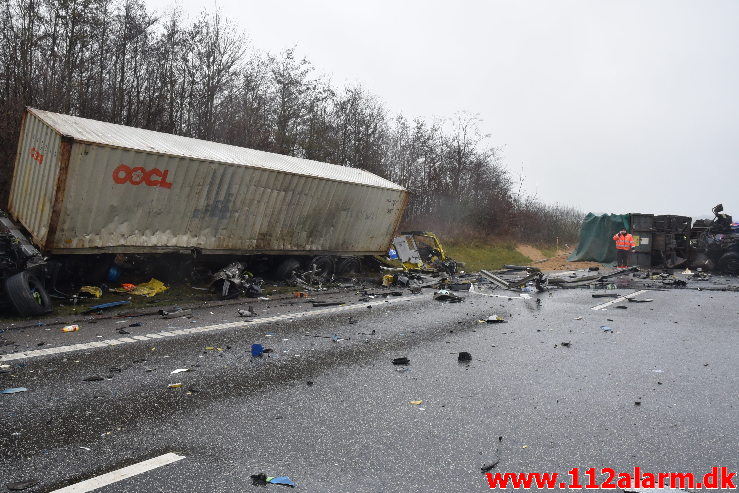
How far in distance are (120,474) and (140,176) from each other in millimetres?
7320

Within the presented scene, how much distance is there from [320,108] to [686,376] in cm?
1888

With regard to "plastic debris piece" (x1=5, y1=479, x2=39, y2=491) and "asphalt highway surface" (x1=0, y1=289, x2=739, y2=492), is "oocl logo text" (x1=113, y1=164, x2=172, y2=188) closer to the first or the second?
"asphalt highway surface" (x1=0, y1=289, x2=739, y2=492)

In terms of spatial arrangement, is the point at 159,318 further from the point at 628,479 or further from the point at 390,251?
the point at 390,251

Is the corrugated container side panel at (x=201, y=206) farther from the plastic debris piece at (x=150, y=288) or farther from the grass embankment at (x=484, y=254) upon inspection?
the grass embankment at (x=484, y=254)

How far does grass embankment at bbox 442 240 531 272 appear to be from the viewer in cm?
2046

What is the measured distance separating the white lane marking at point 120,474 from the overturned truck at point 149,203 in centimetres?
550

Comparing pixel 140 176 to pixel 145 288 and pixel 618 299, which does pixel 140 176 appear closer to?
pixel 145 288

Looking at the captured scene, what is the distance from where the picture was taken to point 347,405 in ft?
13.0

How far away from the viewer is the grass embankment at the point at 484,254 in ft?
67.1

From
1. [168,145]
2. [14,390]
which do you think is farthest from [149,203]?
[14,390]

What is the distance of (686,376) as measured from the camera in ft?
16.8

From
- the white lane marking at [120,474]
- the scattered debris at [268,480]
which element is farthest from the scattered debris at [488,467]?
the white lane marking at [120,474]

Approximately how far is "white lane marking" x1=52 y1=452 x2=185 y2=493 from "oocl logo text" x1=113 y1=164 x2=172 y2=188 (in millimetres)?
7009

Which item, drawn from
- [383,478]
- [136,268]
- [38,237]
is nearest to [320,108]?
[136,268]
